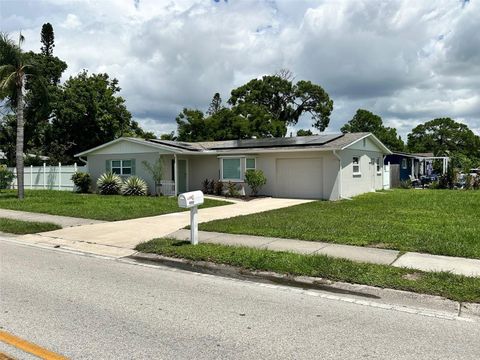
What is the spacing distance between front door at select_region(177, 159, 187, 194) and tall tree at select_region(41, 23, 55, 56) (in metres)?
32.8

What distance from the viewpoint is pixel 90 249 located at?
950cm

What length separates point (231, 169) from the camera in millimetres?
→ 23734

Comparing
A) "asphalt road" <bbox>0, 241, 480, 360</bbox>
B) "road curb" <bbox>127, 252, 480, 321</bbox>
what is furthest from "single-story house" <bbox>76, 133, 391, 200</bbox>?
"asphalt road" <bbox>0, 241, 480, 360</bbox>

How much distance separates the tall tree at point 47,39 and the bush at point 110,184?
31.3 metres

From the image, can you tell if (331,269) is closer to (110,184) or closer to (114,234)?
(114,234)

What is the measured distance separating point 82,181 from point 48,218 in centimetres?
1317

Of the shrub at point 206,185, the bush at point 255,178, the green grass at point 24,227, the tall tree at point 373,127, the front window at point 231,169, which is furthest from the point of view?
the tall tree at point 373,127

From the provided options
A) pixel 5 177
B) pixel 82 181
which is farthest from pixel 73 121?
pixel 82 181

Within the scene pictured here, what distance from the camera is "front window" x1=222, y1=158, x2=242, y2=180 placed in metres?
23.5

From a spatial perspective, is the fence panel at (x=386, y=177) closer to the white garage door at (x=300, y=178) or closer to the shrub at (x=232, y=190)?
the white garage door at (x=300, y=178)

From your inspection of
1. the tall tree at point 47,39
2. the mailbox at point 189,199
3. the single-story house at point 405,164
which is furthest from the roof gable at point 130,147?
the tall tree at point 47,39

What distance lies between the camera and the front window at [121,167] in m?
25.8

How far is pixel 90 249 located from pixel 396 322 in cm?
684

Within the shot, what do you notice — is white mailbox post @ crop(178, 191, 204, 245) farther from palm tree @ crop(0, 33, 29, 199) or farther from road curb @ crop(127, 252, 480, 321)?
palm tree @ crop(0, 33, 29, 199)
